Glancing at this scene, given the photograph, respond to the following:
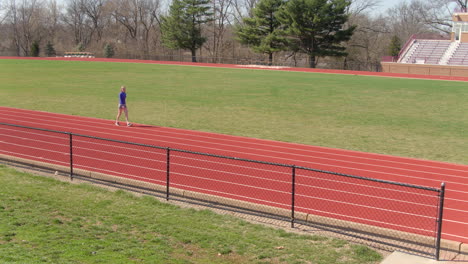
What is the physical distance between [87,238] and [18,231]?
123cm

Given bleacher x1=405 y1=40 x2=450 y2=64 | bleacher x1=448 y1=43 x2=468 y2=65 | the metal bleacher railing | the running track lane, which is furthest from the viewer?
bleacher x1=405 y1=40 x2=450 y2=64

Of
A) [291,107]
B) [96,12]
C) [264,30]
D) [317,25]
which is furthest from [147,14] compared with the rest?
[291,107]

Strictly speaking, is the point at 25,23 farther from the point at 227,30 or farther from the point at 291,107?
the point at 291,107

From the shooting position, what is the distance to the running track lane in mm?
11656

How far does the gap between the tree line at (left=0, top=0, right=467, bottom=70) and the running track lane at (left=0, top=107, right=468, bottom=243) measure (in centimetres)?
4777

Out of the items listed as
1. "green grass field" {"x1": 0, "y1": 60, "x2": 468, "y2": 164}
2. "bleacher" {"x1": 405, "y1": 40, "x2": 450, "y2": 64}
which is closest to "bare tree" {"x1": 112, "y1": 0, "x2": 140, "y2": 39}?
"bleacher" {"x1": 405, "y1": 40, "x2": 450, "y2": 64}

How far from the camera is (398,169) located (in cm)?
1436

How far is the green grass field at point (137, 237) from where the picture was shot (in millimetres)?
7836

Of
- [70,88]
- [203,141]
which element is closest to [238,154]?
[203,141]

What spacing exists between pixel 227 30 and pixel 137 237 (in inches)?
3925

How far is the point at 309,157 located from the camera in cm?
1572

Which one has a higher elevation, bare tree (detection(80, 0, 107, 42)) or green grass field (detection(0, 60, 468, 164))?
bare tree (detection(80, 0, 107, 42))

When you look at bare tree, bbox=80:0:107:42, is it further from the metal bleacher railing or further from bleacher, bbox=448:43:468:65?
the metal bleacher railing

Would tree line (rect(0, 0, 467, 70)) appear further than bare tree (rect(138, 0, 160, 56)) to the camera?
No
